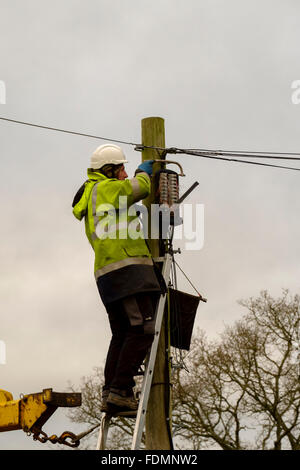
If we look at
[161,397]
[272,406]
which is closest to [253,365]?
[272,406]

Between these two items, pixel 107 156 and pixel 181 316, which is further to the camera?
pixel 181 316

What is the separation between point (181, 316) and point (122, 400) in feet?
5.36

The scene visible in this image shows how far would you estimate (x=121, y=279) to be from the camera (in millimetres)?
6715

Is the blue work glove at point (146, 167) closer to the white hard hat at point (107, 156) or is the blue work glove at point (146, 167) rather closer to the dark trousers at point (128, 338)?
the white hard hat at point (107, 156)

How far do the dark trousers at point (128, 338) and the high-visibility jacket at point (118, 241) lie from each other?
5.0 inches

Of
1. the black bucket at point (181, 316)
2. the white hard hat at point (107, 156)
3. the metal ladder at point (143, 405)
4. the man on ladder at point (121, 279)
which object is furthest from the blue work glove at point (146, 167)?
the black bucket at point (181, 316)

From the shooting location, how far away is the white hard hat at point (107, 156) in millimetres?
7047

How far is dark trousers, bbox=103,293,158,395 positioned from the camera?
6.70 m

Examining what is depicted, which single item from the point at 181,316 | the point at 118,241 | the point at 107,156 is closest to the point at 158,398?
the point at 181,316

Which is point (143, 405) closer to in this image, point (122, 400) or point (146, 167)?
point (122, 400)

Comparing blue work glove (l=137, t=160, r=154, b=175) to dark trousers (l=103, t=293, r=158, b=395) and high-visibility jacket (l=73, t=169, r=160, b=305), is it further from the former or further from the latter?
dark trousers (l=103, t=293, r=158, b=395)

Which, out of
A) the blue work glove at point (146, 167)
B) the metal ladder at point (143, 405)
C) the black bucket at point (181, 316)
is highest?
the blue work glove at point (146, 167)

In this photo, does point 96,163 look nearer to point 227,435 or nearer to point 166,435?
point 166,435
